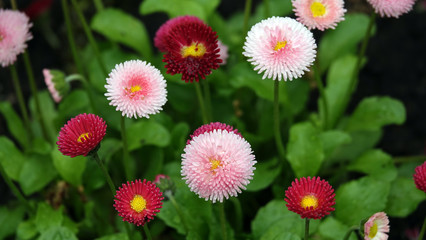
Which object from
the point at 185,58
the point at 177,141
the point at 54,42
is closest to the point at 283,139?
A: the point at 177,141

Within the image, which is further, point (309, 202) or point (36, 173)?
point (36, 173)

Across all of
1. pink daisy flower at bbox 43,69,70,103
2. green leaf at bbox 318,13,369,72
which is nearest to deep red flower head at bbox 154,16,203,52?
pink daisy flower at bbox 43,69,70,103

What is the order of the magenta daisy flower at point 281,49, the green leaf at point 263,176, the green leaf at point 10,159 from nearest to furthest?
the magenta daisy flower at point 281,49 → the green leaf at point 263,176 → the green leaf at point 10,159

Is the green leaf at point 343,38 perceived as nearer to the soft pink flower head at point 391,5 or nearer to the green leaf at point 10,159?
the soft pink flower head at point 391,5

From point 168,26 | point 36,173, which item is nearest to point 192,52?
point 168,26

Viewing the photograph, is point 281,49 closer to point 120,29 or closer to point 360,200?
point 360,200

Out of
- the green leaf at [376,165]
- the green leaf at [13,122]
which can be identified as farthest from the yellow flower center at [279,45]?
the green leaf at [13,122]

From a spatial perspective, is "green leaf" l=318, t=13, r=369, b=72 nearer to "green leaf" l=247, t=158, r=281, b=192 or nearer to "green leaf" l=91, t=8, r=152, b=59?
"green leaf" l=247, t=158, r=281, b=192
